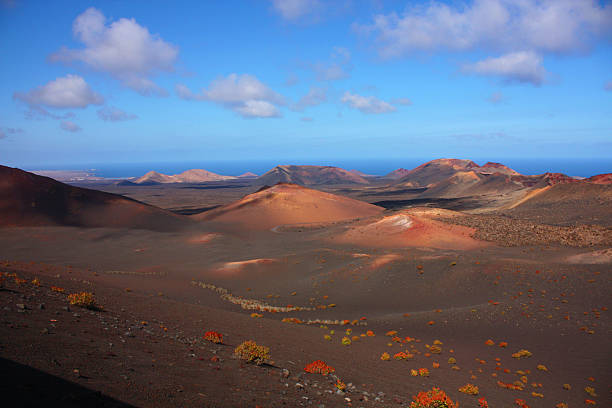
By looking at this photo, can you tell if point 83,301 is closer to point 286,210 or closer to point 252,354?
point 252,354

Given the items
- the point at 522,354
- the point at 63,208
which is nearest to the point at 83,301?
the point at 522,354

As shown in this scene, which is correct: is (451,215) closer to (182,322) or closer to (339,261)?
(339,261)

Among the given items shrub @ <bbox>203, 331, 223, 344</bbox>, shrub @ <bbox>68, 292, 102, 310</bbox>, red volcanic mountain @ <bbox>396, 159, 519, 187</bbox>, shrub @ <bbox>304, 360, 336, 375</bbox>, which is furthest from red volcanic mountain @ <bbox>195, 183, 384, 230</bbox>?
red volcanic mountain @ <bbox>396, 159, 519, 187</bbox>

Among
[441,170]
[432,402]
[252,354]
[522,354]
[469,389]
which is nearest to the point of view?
[432,402]

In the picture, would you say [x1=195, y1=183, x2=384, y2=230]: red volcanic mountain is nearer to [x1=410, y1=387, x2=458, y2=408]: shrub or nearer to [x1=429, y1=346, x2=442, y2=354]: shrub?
[x1=429, y1=346, x2=442, y2=354]: shrub

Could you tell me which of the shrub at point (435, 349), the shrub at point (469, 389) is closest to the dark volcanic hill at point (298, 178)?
the shrub at point (435, 349)

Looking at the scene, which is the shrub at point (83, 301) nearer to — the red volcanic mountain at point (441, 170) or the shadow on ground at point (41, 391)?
the shadow on ground at point (41, 391)
